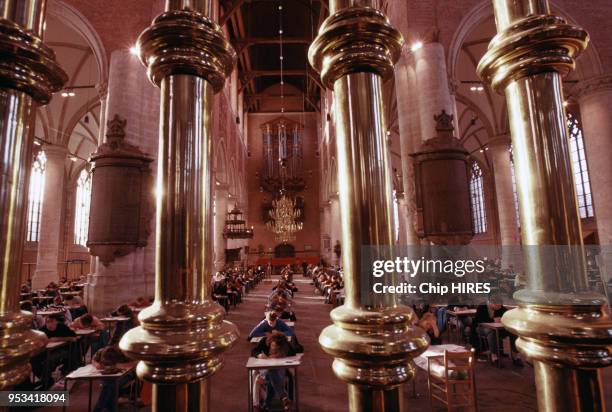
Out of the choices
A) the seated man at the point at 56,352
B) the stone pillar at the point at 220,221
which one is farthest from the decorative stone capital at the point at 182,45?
the stone pillar at the point at 220,221

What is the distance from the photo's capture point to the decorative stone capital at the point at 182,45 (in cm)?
103

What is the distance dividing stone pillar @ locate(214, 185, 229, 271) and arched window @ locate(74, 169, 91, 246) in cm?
899

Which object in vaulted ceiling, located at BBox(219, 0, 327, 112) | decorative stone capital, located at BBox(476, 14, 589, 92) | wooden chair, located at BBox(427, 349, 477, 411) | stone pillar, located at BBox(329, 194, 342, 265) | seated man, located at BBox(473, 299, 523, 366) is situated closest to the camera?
decorative stone capital, located at BBox(476, 14, 589, 92)

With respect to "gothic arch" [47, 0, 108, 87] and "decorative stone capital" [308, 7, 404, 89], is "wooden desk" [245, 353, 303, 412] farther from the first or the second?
"gothic arch" [47, 0, 108, 87]

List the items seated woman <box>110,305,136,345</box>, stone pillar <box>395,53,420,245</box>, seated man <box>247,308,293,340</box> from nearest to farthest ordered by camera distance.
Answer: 1. seated man <box>247,308,293,340</box>
2. seated woman <box>110,305,136,345</box>
3. stone pillar <box>395,53,420,245</box>

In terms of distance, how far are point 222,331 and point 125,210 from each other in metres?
7.22

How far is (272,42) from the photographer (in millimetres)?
18766

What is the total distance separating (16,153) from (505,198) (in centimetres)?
1486

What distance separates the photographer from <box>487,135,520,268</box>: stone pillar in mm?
12875

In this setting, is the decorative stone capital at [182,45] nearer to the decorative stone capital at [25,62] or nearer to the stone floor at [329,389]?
the decorative stone capital at [25,62]

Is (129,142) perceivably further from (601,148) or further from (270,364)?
(601,148)

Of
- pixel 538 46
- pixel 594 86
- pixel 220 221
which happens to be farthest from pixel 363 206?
pixel 220 221

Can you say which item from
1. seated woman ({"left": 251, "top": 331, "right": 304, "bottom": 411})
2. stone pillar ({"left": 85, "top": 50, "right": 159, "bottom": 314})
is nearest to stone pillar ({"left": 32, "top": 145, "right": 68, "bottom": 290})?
stone pillar ({"left": 85, "top": 50, "right": 159, "bottom": 314})

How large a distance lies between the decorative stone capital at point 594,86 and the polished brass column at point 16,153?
11.4 metres
